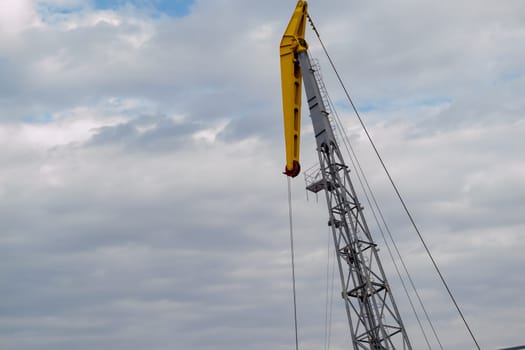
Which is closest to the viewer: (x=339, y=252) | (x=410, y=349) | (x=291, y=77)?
(x=410, y=349)

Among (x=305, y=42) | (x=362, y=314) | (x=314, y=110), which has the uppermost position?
(x=305, y=42)

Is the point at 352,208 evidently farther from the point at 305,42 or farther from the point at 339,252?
the point at 305,42

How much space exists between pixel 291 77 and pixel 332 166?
22.2ft

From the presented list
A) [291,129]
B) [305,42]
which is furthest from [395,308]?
[305,42]

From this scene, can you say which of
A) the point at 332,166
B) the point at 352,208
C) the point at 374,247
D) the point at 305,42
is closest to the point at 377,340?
the point at 374,247

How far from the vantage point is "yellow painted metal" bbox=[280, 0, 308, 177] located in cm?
3631

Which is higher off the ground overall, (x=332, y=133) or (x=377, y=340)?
(x=332, y=133)

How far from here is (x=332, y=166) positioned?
122 feet

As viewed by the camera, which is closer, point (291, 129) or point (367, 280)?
point (367, 280)

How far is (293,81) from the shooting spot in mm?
38594

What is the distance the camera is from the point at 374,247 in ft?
116

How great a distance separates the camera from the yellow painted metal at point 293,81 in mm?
36312

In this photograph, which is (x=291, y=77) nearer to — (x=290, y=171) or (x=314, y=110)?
(x=314, y=110)

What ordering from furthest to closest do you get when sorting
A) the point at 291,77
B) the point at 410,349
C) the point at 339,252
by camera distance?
the point at 291,77 → the point at 339,252 → the point at 410,349
